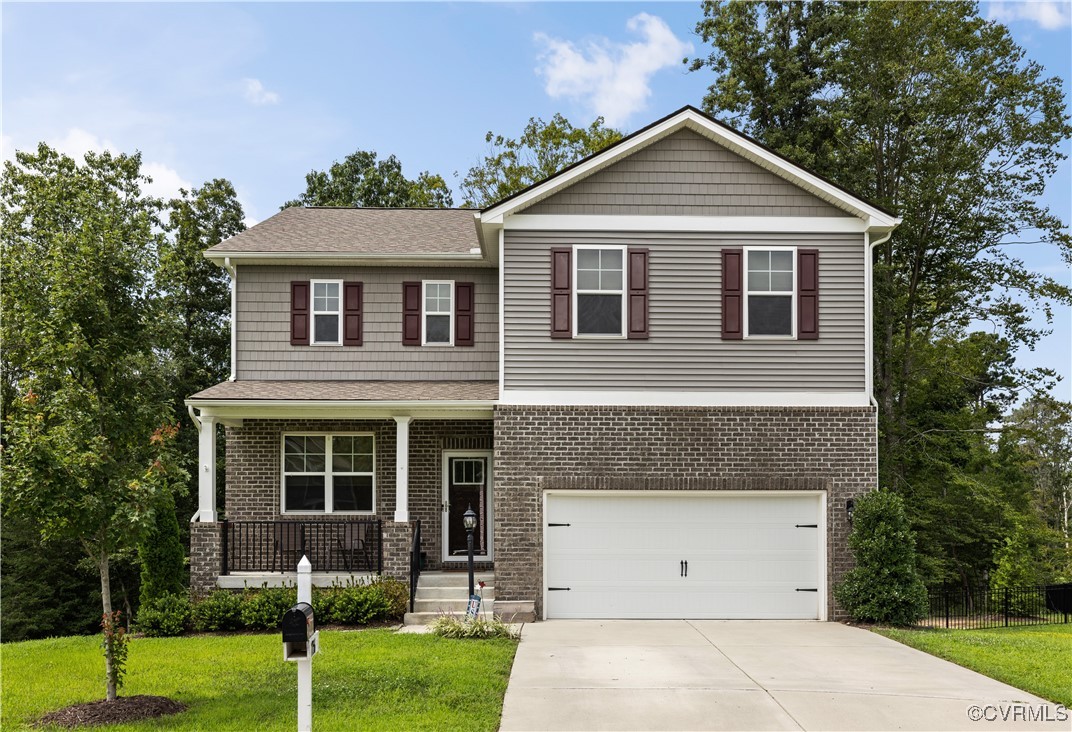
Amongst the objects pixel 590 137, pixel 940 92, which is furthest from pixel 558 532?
pixel 590 137

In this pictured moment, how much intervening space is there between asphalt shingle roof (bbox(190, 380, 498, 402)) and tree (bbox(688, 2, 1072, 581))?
11.5m

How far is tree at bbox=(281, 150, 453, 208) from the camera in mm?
30781

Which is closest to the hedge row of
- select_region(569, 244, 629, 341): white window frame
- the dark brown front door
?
the dark brown front door

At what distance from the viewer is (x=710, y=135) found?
1427 cm

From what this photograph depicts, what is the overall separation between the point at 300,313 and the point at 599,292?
18.6 feet

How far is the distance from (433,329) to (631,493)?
490 cm

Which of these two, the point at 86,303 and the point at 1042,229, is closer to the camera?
the point at 86,303

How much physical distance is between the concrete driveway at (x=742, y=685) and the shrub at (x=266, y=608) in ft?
12.1

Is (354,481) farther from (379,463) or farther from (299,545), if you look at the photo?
(299,545)

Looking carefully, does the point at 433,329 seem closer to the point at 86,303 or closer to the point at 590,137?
the point at 86,303

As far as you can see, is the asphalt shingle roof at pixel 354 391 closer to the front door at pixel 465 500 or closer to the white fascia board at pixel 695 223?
the front door at pixel 465 500

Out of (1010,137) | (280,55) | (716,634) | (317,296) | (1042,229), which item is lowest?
(716,634)

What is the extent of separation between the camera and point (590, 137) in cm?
3045

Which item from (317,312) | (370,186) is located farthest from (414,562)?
(370,186)
